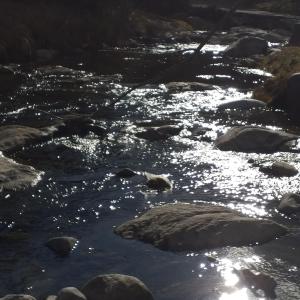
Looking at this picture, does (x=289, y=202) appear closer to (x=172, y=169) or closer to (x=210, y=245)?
(x=210, y=245)

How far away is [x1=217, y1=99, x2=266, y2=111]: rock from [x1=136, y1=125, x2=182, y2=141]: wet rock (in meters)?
2.08

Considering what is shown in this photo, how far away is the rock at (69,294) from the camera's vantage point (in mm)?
4645

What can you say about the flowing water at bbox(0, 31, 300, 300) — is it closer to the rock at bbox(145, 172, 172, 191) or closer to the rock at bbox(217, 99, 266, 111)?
the rock at bbox(145, 172, 172, 191)

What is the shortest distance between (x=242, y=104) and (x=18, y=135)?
15.9 ft

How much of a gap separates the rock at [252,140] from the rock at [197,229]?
2917 mm

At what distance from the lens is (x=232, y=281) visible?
5.20 metres

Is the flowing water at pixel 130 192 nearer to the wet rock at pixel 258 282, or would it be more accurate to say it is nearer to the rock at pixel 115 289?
the wet rock at pixel 258 282

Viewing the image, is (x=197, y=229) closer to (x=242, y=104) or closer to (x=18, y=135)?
(x=18, y=135)

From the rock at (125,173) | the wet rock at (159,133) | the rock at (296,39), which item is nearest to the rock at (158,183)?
the rock at (125,173)

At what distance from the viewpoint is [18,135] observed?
30.4ft

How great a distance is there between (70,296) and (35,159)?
13.9 feet

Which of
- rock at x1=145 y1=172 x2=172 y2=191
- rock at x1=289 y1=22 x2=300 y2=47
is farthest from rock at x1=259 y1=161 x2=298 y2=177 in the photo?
rock at x1=289 y1=22 x2=300 y2=47

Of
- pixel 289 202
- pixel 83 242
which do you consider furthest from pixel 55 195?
pixel 289 202

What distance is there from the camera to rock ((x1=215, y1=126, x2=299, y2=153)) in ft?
30.1
